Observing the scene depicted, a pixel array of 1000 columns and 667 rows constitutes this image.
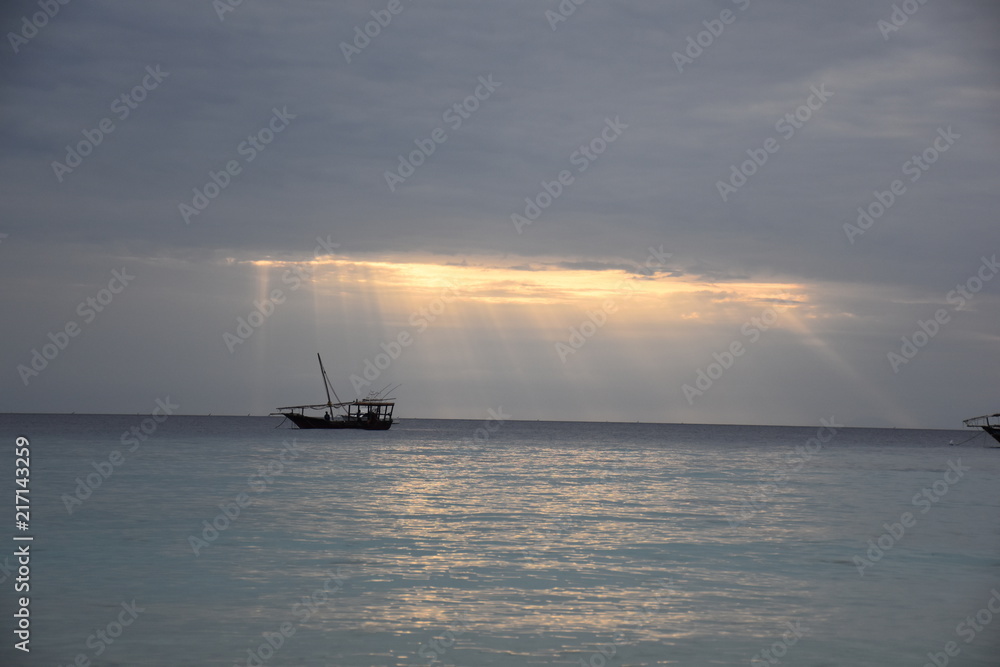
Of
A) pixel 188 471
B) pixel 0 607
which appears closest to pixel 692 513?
pixel 0 607

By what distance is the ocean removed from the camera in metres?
15.1

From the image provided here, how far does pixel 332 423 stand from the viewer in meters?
145

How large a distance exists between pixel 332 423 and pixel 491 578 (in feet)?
420

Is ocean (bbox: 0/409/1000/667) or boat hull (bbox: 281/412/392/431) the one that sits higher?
boat hull (bbox: 281/412/392/431)

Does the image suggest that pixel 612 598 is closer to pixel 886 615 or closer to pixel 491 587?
pixel 491 587

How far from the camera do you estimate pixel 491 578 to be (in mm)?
20578

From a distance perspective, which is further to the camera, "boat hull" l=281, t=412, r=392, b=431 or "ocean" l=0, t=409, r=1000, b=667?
"boat hull" l=281, t=412, r=392, b=431

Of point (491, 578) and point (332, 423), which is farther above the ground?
point (332, 423)

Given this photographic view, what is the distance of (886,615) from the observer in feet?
59.8

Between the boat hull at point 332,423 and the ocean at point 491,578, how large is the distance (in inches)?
3603

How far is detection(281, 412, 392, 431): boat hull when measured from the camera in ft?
444

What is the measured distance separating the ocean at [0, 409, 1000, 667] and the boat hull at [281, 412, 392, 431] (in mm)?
91508

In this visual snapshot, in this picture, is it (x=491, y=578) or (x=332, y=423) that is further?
(x=332, y=423)

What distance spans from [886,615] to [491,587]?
916 cm
